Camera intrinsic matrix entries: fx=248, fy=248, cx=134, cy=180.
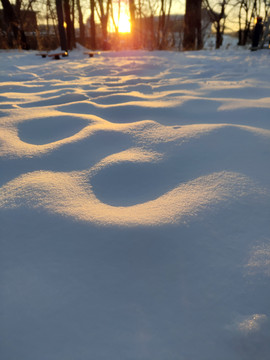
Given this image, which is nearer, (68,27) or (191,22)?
(191,22)

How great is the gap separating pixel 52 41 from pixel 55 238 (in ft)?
57.1

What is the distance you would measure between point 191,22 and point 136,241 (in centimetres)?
957

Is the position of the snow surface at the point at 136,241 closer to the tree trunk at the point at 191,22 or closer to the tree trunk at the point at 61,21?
the tree trunk at the point at 61,21

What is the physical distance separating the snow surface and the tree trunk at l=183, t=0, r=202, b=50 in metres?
7.92

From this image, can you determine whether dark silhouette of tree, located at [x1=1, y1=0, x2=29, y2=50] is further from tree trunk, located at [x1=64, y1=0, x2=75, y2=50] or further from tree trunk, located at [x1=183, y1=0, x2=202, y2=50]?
tree trunk, located at [x1=183, y1=0, x2=202, y2=50]

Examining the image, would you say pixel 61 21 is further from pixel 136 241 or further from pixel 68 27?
pixel 136 241

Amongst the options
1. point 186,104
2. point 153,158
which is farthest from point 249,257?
point 186,104

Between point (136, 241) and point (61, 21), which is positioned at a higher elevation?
point (61, 21)

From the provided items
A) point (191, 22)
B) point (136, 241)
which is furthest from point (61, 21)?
point (136, 241)

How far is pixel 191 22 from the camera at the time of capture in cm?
836

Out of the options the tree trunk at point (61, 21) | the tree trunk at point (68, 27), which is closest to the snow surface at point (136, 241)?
the tree trunk at point (61, 21)

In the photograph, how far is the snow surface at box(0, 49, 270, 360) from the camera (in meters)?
0.57

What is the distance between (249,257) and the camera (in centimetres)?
71

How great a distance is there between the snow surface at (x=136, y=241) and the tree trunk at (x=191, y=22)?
792 cm
